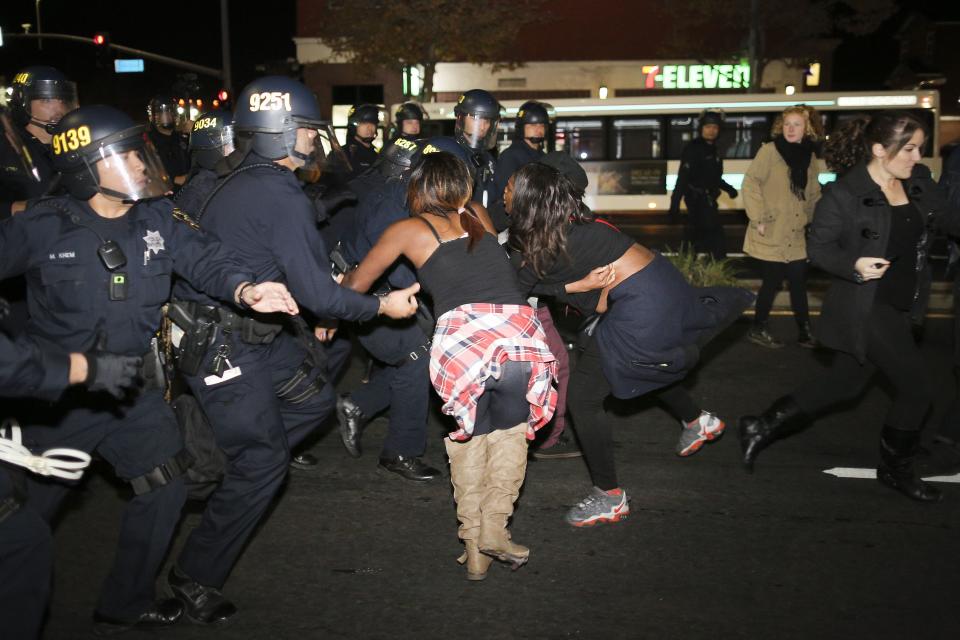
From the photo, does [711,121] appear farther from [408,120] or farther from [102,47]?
[102,47]

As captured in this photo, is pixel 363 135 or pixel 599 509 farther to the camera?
pixel 363 135

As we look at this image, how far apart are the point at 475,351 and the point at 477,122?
3.09 m

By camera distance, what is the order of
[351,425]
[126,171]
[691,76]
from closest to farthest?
[126,171]
[351,425]
[691,76]

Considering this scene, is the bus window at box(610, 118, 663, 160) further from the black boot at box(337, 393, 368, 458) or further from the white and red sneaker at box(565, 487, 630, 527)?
the white and red sneaker at box(565, 487, 630, 527)

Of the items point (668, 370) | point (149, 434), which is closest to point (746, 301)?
point (668, 370)

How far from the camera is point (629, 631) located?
3693mm

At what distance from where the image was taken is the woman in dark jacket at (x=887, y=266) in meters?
4.89

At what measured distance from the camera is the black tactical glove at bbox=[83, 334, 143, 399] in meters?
2.86

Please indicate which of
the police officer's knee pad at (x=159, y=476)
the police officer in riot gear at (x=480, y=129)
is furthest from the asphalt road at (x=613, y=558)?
the police officer in riot gear at (x=480, y=129)

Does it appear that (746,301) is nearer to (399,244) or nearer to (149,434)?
(399,244)

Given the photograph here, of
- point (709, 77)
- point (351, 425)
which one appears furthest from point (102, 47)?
point (351, 425)

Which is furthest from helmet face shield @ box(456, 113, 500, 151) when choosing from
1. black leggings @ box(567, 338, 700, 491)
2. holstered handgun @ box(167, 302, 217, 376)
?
holstered handgun @ box(167, 302, 217, 376)

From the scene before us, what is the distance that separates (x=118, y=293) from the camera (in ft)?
11.2

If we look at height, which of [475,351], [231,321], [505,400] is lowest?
[505,400]
